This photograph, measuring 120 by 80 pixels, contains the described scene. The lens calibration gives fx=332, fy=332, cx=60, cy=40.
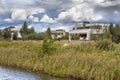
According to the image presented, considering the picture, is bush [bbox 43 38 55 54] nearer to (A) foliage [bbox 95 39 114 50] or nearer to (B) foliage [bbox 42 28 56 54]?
(B) foliage [bbox 42 28 56 54]

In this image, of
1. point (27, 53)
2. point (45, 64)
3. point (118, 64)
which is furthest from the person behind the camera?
point (27, 53)

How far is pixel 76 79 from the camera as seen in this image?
27.7 metres

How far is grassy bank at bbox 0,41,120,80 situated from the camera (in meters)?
26.1

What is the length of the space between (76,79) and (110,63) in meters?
3.15

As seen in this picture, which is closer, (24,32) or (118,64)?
(118,64)

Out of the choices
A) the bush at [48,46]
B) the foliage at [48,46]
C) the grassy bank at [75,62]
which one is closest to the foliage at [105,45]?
the grassy bank at [75,62]

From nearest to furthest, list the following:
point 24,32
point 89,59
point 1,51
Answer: point 89,59 → point 1,51 → point 24,32

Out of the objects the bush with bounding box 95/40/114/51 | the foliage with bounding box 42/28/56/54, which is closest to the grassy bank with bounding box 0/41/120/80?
the bush with bounding box 95/40/114/51

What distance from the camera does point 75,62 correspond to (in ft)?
99.8

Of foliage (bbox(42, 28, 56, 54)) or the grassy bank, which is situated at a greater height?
foliage (bbox(42, 28, 56, 54))

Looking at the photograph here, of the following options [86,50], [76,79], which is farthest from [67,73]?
[86,50]

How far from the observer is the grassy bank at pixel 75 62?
26109 millimetres

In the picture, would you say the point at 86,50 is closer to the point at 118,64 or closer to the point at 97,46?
the point at 97,46

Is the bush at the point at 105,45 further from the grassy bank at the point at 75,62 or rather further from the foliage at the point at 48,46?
the foliage at the point at 48,46
